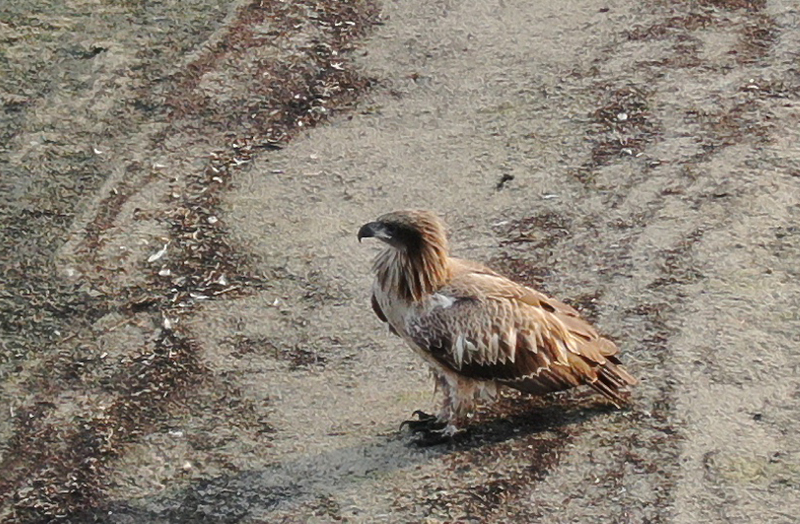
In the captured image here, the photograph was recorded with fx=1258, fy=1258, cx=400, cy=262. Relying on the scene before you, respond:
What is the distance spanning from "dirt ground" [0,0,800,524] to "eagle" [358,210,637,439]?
0.27m

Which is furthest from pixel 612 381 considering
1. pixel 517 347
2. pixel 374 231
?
pixel 374 231

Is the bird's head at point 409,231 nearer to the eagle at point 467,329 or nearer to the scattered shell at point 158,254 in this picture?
the eagle at point 467,329

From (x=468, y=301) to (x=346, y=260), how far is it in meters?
1.66

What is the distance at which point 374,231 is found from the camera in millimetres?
6152

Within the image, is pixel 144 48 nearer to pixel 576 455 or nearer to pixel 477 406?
pixel 477 406

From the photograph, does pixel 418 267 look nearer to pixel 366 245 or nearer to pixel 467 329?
pixel 467 329

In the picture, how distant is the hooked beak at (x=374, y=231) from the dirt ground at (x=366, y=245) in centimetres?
96

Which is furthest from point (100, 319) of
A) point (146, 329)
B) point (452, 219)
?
point (452, 219)

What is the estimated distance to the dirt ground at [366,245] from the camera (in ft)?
20.2

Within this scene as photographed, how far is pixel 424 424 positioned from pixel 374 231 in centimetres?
103

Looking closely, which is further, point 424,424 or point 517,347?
point 424,424

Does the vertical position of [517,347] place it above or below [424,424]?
above

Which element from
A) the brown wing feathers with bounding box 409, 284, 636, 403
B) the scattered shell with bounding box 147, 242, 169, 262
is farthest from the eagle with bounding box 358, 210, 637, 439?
the scattered shell with bounding box 147, 242, 169, 262

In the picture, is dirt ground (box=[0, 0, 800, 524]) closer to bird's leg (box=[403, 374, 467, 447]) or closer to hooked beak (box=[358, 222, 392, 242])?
bird's leg (box=[403, 374, 467, 447])
